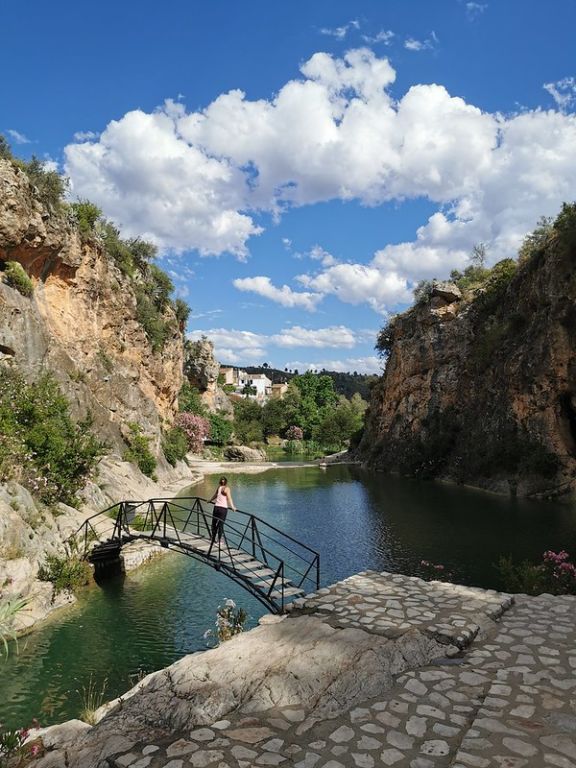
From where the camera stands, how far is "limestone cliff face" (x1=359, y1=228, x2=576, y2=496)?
Result: 29.9m

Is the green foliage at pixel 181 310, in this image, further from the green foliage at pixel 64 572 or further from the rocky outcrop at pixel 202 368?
the green foliage at pixel 64 572

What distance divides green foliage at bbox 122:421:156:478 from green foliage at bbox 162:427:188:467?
5853 millimetres

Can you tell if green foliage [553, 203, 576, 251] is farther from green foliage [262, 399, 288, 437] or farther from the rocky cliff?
green foliage [262, 399, 288, 437]

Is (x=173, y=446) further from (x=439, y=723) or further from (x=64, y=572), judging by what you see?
(x=439, y=723)

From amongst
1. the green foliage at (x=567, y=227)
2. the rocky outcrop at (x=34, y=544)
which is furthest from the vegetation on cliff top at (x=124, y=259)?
the green foliage at (x=567, y=227)

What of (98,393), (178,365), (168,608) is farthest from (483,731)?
(178,365)

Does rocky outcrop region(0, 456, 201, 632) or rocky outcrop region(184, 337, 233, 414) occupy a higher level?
rocky outcrop region(184, 337, 233, 414)

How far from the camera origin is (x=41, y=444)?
16484 mm

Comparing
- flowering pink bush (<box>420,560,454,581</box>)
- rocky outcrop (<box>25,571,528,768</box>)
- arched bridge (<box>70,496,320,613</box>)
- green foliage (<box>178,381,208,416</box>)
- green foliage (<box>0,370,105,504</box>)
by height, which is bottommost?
flowering pink bush (<box>420,560,454,581</box>)

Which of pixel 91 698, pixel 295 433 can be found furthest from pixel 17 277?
pixel 295 433

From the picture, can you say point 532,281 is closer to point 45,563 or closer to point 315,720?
point 45,563

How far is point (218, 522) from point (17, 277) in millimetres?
15985

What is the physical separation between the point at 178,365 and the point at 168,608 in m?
34.1

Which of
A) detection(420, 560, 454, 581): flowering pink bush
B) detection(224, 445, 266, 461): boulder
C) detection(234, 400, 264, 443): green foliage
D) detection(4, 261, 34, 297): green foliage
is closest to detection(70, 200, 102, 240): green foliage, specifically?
detection(4, 261, 34, 297): green foliage
